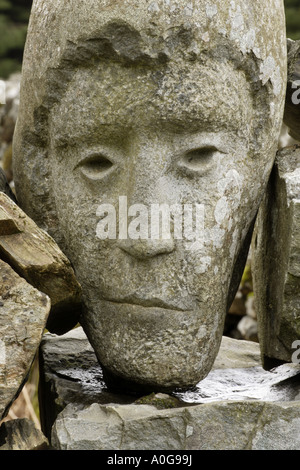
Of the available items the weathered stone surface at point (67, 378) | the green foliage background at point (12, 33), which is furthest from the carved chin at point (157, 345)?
the green foliage background at point (12, 33)

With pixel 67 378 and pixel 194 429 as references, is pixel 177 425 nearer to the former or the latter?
pixel 194 429

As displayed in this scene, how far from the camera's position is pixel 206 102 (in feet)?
8.12

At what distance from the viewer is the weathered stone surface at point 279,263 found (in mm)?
2549

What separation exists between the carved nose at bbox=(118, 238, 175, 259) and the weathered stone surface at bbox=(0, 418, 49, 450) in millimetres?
629

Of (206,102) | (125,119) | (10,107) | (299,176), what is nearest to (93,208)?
(125,119)

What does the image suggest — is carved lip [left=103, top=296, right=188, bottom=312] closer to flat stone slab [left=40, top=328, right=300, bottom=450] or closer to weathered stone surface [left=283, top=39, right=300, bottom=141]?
flat stone slab [left=40, top=328, right=300, bottom=450]

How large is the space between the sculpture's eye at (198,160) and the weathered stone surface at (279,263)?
274 millimetres

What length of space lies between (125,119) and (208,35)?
363mm

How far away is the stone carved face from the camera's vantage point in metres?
2.46

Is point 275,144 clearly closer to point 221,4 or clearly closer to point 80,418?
point 221,4

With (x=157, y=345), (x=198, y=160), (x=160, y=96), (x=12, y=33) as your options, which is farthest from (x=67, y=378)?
(x=12, y=33)

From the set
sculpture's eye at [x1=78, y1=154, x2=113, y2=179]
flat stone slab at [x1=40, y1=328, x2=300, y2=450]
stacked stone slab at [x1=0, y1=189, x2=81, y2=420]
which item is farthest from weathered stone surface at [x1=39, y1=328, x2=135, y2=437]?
sculpture's eye at [x1=78, y1=154, x2=113, y2=179]

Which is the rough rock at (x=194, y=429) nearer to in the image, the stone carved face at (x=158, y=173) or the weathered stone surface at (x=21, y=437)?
the weathered stone surface at (x=21, y=437)

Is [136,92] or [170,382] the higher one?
[136,92]
